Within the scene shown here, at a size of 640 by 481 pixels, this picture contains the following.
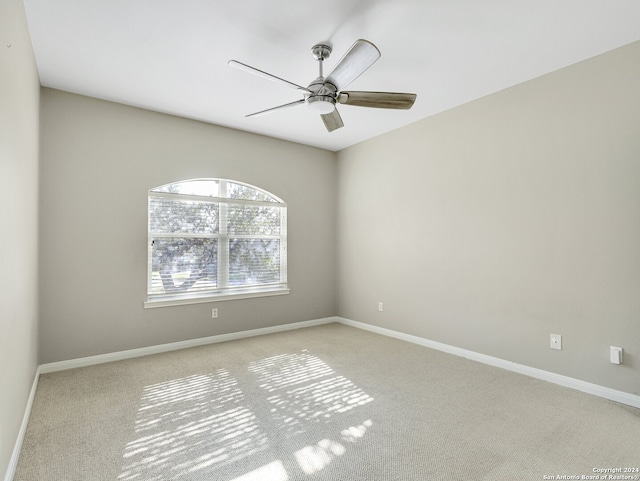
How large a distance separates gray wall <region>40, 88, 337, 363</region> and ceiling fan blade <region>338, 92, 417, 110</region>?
7.16ft

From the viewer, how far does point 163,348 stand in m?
3.76

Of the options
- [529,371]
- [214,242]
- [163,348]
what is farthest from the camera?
[214,242]

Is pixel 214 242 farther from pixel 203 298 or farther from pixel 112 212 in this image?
pixel 112 212

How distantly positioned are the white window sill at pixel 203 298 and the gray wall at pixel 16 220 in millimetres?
1137

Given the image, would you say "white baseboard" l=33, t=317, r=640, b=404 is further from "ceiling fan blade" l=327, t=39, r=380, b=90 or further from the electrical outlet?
"ceiling fan blade" l=327, t=39, r=380, b=90

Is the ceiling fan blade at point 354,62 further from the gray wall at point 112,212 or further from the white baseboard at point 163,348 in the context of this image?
the white baseboard at point 163,348

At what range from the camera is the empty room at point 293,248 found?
198cm

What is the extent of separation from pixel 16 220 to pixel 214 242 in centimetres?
226

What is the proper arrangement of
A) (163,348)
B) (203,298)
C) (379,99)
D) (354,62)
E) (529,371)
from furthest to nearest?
(203,298), (163,348), (529,371), (379,99), (354,62)

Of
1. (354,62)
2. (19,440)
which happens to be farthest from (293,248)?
(19,440)

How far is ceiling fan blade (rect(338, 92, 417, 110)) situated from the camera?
98.0 inches

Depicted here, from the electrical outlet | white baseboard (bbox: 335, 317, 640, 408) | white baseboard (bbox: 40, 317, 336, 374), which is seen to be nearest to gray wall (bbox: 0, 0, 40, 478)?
white baseboard (bbox: 40, 317, 336, 374)

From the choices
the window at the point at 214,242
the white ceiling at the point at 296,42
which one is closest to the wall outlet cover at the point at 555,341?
the white ceiling at the point at 296,42

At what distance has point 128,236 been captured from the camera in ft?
11.8
